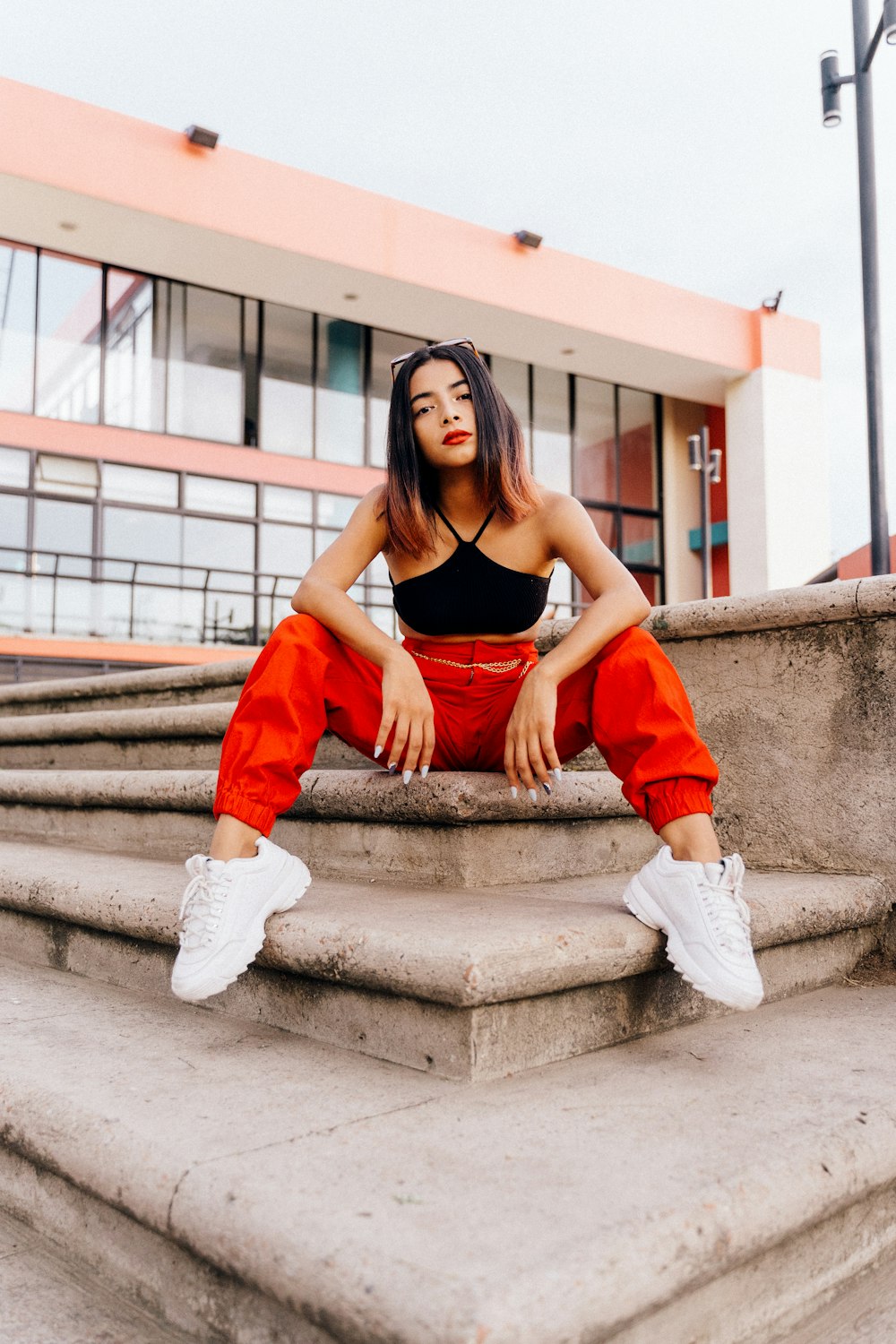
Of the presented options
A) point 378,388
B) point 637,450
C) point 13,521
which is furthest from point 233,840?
point 637,450

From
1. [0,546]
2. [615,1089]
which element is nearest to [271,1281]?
[615,1089]

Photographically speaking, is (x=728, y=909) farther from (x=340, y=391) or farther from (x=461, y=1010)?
(x=340, y=391)

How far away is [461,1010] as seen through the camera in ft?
5.10

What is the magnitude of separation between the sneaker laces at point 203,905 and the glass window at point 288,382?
15.6 metres

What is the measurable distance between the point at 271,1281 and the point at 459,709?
1429mm

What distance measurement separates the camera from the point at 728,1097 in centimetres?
152

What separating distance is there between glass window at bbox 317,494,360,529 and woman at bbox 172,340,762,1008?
14.6m

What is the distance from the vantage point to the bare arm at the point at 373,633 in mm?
2100

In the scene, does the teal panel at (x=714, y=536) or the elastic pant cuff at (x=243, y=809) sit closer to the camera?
the elastic pant cuff at (x=243, y=809)

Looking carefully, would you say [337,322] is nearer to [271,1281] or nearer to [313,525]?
[313,525]

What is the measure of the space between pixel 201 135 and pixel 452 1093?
49.8 feet

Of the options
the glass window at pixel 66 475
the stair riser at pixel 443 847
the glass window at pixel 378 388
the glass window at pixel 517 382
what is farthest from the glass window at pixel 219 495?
the stair riser at pixel 443 847

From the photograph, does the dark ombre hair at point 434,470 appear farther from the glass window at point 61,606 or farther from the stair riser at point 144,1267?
the glass window at point 61,606

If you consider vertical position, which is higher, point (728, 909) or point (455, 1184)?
point (728, 909)
